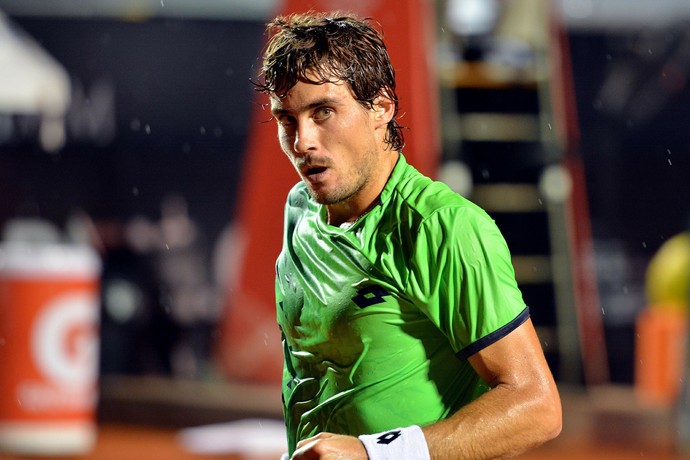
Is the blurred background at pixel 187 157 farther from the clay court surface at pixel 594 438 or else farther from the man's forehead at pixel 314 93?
the man's forehead at pixel 314 93

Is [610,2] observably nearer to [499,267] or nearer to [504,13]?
[504,13]

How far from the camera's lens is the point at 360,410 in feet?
7.19

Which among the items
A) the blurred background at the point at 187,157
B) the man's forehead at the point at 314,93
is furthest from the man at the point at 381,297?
the blurred background at the point at 187,157

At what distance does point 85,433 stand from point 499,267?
594 cm

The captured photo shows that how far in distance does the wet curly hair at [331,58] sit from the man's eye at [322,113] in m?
0.05

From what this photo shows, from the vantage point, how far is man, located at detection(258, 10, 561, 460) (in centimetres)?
202

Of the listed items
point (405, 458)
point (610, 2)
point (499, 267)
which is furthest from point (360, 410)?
→ point (610, 2)

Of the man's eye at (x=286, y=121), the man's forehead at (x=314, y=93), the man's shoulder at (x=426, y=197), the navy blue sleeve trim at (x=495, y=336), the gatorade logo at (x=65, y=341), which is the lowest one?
the gatorade logo at (x=65, y=341)

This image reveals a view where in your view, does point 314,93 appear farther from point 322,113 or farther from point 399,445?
point 399,445

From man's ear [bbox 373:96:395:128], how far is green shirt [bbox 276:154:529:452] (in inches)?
3.8

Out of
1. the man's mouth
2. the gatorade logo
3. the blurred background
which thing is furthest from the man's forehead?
the blurred background

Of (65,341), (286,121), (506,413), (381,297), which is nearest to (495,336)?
(506,413)

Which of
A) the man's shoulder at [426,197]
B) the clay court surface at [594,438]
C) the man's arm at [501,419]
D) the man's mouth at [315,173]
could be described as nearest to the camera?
the man's arm at [501,419]

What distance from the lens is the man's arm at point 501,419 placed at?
2.00 metres
